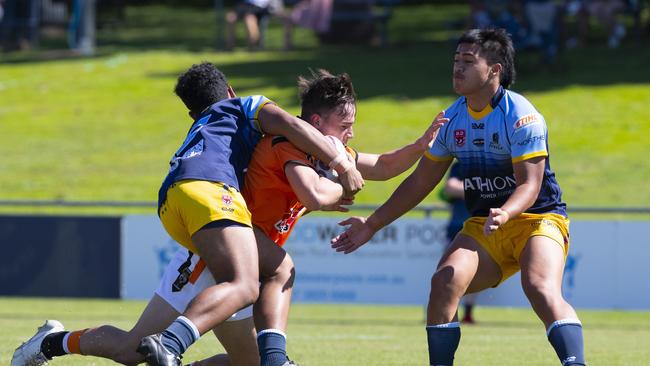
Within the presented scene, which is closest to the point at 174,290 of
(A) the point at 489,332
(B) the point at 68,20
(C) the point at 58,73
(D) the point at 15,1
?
(A) the point at 489,332

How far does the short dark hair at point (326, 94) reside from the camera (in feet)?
21.0

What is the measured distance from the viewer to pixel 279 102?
75.5 feet

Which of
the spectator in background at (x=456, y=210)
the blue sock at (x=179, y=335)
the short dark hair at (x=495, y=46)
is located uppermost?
the short dark hair at (x=495, y=46)

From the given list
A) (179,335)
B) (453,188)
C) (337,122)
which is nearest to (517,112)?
(337,122)

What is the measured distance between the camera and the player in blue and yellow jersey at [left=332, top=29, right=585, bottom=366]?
6.35 meters

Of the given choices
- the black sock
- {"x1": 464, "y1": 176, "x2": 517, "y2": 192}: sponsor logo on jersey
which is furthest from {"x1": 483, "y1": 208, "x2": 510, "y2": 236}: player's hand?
the black sock

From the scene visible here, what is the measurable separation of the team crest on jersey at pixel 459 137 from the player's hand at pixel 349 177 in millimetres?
763

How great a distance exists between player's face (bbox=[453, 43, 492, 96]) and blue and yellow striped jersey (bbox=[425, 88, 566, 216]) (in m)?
0.15

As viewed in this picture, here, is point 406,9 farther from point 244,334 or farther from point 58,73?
point 244,334

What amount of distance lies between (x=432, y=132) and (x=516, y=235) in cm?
76

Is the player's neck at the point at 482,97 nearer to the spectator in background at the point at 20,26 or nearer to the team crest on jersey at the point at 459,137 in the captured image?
the team crest on jersey at the point at 459,137

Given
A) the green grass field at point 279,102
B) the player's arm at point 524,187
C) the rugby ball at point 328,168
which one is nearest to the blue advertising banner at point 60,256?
the green grass field at point 279,102

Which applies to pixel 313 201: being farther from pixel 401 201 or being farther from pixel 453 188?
pixel 453 188

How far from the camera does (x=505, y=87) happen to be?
22.4ft
